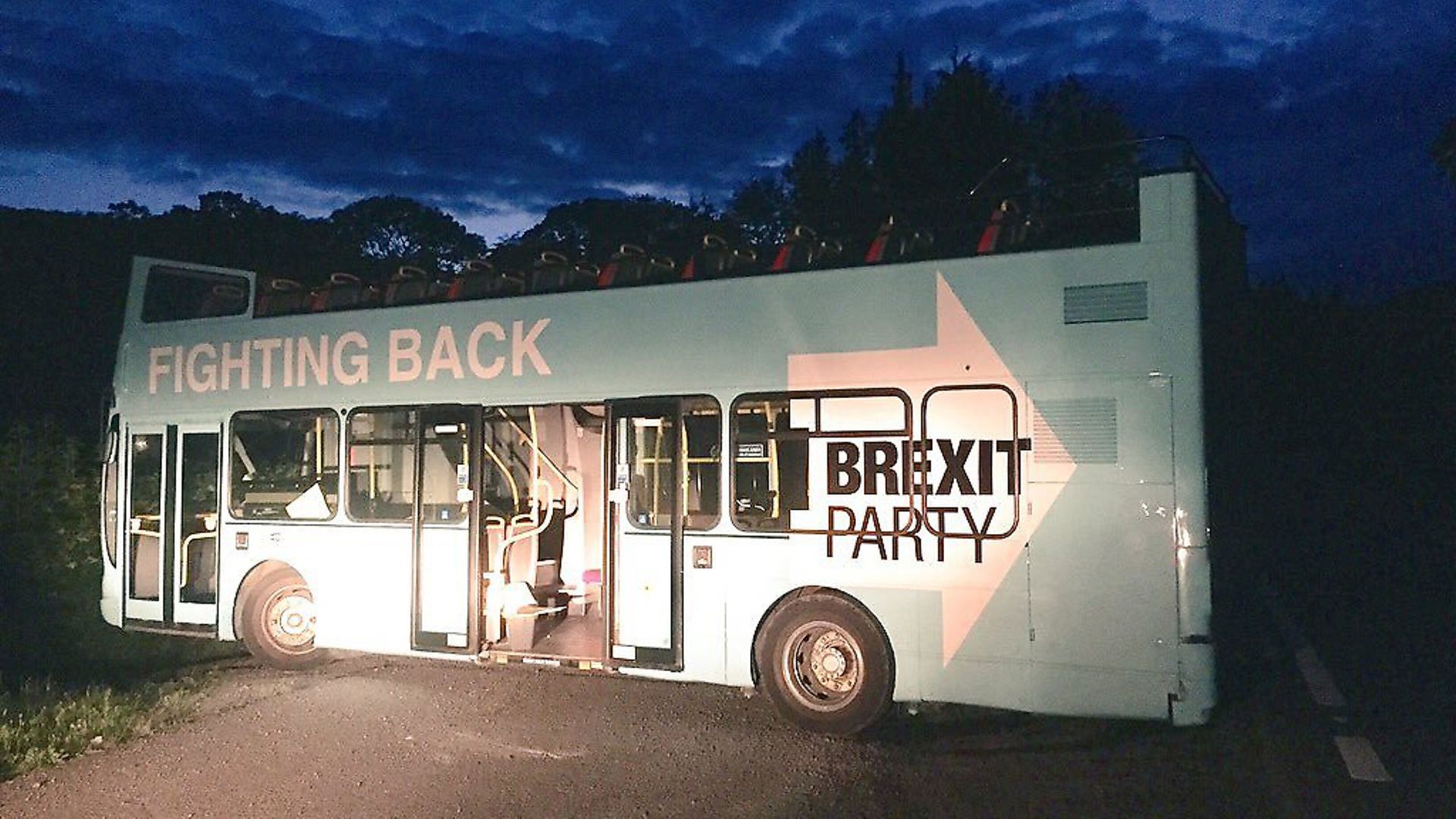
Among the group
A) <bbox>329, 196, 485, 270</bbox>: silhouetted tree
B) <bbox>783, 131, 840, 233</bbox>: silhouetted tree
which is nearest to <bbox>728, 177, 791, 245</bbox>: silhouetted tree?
<bbox>783, 131, 840, 233</bbox>: silhouetted tree

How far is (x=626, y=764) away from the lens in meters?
7.09

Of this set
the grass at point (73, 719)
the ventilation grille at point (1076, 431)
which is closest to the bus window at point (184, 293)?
the grass at point (73, 719)

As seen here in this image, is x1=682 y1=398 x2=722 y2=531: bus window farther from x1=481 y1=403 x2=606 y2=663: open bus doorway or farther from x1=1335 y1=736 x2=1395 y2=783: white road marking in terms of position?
x1=1335 y1=736 x2=1395 y2=783: white road marking

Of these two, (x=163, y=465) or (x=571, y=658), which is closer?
(x=571, y=658)

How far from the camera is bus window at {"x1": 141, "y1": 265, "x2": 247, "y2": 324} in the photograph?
10859 millimetres

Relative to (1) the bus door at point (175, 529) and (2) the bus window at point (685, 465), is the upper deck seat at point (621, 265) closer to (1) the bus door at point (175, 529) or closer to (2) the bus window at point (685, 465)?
(2) the bus window at point (685, 465)

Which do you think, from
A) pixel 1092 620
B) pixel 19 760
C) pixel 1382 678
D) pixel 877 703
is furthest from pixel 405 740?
pixel 1382 678

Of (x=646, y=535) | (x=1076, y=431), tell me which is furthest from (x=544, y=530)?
(x=1076, y=431)

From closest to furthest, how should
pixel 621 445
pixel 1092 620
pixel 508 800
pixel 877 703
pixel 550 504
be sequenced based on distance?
1. pixel 508 800
2. pixel 1092 620
3. pixel 877 703
4. pixel 621 445
5. pixel 550 504

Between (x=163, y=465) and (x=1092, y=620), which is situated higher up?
(x=163, y=465)

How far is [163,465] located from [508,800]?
20.0 ft

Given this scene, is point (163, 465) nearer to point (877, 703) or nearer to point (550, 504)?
point (550, 504)

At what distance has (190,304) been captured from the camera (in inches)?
434

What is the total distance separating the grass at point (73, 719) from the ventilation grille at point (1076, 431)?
613 cm
